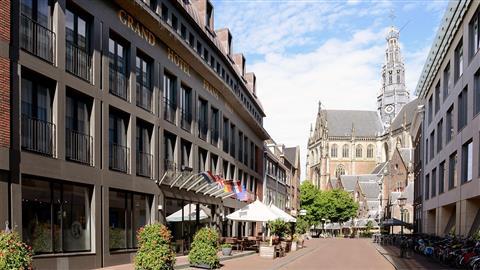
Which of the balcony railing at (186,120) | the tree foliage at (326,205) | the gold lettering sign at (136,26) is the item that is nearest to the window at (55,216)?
the gold lettering sign at (136,26)

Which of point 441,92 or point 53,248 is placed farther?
point 441,92

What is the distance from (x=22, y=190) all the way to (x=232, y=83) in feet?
92.6

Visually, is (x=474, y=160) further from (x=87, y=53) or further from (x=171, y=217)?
(x=87, y=53)

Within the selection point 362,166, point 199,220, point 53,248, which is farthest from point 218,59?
point 362,166

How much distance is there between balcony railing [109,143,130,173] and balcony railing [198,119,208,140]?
428 inches

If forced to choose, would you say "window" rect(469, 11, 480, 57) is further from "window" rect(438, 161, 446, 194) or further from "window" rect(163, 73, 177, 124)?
"window" rect(163, 73, 177, 124)

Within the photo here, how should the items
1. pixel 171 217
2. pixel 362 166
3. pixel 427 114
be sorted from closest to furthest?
pixel 171 217 → pixel 427 114 → pixel 362 166

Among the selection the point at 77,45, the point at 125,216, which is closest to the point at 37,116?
the point at 77,45

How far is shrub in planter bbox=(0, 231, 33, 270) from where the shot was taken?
8.77m

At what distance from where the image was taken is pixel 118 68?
2167 cm

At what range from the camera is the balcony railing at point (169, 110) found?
87.4 ft

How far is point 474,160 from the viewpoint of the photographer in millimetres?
28281

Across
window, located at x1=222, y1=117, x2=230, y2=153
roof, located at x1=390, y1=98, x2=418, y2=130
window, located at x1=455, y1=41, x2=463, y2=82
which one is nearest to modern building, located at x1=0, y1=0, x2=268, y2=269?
window, located at x1=222, y1=117, x2=230, y2=153

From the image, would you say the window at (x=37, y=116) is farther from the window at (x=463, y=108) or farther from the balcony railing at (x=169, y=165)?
the window at (x=463, y=108)
